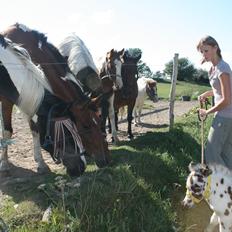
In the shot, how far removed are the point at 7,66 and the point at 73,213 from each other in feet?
6.10

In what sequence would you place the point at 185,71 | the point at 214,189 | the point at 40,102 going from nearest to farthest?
the point at 214,189, the point at 40,102, the point at 185,71

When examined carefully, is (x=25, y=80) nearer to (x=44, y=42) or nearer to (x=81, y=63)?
(x=44, y=42)

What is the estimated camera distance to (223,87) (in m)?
4.20

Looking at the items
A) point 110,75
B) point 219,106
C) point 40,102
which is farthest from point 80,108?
point 110,75

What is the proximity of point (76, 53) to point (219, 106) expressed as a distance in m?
3.53

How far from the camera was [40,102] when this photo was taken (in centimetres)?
466

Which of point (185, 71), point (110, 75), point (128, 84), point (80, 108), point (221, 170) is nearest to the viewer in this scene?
point (221, 170)

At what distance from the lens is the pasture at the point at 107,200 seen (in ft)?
13.6

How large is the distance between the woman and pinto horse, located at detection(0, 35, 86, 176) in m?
1.55

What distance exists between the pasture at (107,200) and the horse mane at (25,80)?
37.2 inches

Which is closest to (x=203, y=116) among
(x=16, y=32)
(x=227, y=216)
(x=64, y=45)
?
(x=227, y=216)

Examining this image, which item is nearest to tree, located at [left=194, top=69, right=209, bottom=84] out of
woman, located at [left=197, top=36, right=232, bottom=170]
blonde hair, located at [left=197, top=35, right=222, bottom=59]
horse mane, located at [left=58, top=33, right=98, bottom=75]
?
horse mane, located at [left=58, top=33, right=98, bottom=75]

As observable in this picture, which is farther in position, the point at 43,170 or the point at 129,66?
the point at 129,66

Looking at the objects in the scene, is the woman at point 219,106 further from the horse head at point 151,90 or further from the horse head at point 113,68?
the horse head at point 151,90
